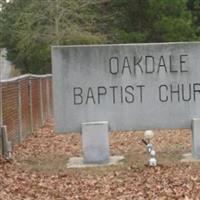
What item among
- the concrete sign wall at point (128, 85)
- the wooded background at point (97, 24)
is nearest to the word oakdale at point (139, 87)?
the concrete sign wall at point (128, 85)

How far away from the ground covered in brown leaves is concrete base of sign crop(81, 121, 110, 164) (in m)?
0.43

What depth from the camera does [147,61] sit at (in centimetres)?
1252

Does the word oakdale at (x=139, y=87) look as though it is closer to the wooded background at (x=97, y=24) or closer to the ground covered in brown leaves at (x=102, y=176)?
the ground covered in brown leaves at (x=102, y=176)

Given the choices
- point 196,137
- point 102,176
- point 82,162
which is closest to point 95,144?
point 82,162

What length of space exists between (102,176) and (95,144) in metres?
1.47

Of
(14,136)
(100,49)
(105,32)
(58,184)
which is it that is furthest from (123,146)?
(105,32)

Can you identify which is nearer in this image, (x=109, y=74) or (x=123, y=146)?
(x=109, y=74)

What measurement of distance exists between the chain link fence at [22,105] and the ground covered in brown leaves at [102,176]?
1.97 feet

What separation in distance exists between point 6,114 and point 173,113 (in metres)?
4.11

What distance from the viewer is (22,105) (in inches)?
688

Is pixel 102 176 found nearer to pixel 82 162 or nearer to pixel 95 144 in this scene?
pixel 95 144

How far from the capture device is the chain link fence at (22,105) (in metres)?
15.0

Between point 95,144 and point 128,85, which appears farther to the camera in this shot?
point 128,85

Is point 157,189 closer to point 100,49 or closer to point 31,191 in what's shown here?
point 31,191
